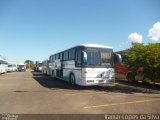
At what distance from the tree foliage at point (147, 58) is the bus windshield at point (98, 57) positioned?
1.48 m

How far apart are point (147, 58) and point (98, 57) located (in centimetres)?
328

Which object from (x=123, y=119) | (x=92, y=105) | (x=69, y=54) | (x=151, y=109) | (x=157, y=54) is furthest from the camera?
(x=69, y=54)

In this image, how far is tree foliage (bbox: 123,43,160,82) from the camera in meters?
15.5

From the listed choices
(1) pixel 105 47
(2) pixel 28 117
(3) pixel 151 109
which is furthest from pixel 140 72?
(2) pixel 28 117

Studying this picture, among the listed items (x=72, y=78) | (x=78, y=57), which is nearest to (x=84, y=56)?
(x=78, y=57)

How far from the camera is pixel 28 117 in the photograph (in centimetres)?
812

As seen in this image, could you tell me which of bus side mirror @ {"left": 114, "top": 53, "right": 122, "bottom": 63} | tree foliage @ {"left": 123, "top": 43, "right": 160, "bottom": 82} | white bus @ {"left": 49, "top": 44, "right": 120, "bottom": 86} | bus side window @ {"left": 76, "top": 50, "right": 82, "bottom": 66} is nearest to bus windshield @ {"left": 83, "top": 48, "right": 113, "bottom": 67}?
white bus @ {"left": 49, "top": 44, "right": 120, "bottom": 86}

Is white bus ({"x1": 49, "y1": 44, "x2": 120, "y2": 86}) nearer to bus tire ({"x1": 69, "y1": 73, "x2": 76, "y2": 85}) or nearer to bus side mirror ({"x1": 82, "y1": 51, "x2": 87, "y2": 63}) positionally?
bus side mirror ({"x1": 82, "y1": 51, "x2": 87, "y2": 63})

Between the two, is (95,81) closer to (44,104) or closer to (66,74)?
(66,74)

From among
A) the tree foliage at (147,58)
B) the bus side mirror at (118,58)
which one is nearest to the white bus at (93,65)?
the bus side mirror at (118,58)

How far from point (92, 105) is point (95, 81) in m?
5.95

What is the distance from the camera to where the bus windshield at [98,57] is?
53.0 ft

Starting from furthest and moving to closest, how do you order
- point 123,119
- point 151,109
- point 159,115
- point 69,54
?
point 69,54 < point 151,109 < point 159,115 < point 123,119

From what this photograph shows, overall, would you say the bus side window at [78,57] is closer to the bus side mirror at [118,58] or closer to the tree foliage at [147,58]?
the bus side mirror at [118,58]
